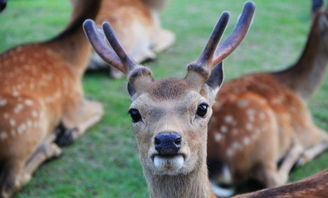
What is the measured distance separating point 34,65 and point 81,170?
105 cm

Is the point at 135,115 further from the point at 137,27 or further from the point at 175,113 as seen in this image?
the point at 137,27

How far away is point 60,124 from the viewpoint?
5.52 metres

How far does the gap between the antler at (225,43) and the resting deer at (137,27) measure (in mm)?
3735

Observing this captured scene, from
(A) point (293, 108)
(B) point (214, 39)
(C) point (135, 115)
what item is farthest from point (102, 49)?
(A) point (293, 108)

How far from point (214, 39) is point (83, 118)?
9.45 feet

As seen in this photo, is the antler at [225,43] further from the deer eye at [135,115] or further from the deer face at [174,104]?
the deer eye at [135,115]

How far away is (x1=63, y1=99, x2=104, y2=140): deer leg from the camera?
18.2ft

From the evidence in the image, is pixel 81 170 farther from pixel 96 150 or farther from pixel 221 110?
pixel 221 110

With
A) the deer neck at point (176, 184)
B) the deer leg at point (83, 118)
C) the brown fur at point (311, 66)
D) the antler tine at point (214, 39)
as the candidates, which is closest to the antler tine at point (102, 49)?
the antler tine at point (214, 39)

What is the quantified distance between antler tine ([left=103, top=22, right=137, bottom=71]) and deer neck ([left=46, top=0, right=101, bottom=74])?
2.64 metres

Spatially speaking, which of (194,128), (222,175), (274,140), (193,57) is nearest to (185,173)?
(194,128)

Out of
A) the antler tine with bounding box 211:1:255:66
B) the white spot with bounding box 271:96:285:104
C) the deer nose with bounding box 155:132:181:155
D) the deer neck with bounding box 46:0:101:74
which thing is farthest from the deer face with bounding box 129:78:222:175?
the deer neck with bounding box 46:0:101:74

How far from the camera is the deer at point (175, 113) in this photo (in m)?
2.69

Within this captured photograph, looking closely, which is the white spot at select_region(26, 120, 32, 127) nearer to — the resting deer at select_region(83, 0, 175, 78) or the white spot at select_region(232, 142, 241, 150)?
the white spot at select_region(232, 142, 241, 150)
